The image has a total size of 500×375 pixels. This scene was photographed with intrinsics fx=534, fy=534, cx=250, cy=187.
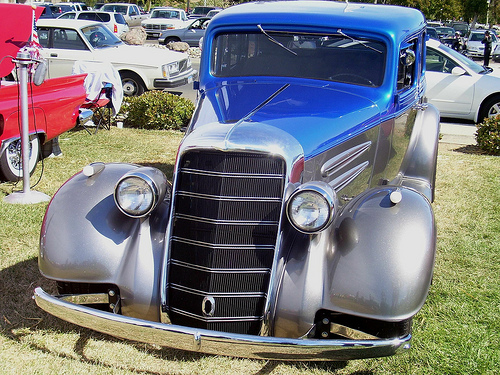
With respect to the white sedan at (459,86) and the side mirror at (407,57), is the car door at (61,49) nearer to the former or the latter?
the white sedan at (459,86)

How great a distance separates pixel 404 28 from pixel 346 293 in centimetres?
266

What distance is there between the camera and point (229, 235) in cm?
278

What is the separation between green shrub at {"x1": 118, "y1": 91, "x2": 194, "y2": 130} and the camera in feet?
30.6

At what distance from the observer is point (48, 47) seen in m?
11.7

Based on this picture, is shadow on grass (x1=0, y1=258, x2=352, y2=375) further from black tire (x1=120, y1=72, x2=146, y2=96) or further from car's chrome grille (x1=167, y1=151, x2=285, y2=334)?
black tire (x1=120, y1=72, x2=146, y2=96)

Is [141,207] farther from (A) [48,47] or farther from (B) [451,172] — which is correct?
(A) [48,47]

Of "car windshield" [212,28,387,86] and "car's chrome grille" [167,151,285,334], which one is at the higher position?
"car windshield" [212,28,387,86]

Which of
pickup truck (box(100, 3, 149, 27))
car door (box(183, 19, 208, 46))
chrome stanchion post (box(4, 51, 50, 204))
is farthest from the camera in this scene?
pickup truck (box(100, 3, 149, 27))

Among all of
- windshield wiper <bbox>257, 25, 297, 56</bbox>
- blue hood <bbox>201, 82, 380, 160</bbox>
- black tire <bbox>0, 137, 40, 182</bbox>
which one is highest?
windshield wiper <bbox>257, 25, 297, 56</bbox>

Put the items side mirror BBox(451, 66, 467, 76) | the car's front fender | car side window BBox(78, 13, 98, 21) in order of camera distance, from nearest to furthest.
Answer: the car's front fender < side mirror BBox(451, 66, 467, 76) < car side window BBox(78, 13, 98, 21)

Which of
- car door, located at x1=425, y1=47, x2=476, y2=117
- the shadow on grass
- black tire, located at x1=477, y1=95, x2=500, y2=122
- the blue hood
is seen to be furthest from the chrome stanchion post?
black tire, located at x1=477, y1=95, x2=500, y2=122

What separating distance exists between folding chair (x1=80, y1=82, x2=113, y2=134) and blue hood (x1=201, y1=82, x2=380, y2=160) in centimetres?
473

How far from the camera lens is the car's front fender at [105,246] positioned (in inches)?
114

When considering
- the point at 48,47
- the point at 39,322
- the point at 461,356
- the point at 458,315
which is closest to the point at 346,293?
the point at 461,356
